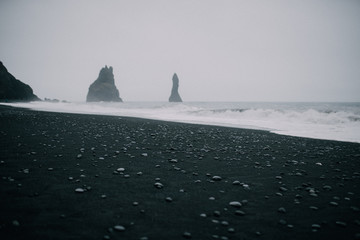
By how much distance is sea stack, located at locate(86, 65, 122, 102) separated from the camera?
522ft

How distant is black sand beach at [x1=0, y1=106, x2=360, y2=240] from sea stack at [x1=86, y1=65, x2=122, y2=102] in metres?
159

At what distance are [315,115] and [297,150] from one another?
21215 mm

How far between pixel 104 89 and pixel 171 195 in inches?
6540

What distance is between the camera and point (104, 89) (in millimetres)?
159500

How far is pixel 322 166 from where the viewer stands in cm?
798

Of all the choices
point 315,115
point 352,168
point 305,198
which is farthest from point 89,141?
point 315,115

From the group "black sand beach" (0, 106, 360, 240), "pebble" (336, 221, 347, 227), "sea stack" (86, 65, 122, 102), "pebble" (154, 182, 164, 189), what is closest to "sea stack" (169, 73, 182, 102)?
"sea stack" (86, 65, 122, 102)

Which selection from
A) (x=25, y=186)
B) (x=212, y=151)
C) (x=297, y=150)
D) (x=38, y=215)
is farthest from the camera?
(x=297, y=150)

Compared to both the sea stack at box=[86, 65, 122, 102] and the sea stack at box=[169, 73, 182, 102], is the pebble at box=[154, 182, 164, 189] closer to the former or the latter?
the sea stack at box=[86, 65, 122, 102]

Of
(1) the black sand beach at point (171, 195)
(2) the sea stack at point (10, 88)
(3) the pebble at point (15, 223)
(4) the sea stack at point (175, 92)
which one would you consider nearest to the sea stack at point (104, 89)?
(4) the sea stack at point (175, 92)

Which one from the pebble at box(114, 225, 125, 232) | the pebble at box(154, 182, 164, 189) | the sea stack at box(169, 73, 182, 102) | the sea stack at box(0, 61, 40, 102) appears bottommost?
the pebble at box(114, 225, 125, 232)

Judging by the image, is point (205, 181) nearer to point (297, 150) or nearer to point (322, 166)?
point (322, 166)

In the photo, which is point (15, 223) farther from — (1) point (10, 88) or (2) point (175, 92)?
(2) point (175, 92)

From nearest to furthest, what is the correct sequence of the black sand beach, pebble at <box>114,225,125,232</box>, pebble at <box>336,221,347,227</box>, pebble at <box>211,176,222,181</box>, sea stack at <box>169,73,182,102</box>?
pebble at <box>114,225,125,232</box> → the black sand beach → pebble at <box>336,221,347,227</box> → pebble at <box>211,176,222,181</box> → sea stack at <box>169,73,182,102</box>
